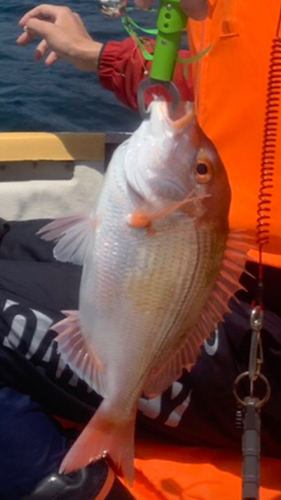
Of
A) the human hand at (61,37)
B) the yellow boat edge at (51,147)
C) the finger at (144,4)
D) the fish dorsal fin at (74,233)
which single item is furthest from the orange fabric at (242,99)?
the yellow boat edge at (51,147)

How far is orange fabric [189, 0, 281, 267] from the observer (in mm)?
1953

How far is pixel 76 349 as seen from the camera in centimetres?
151

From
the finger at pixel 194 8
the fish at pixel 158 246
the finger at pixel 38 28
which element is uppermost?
the finger at pixel 38 28

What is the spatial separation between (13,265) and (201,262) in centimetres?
86

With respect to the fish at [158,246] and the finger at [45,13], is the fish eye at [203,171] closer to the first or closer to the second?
the fish at [158,246]

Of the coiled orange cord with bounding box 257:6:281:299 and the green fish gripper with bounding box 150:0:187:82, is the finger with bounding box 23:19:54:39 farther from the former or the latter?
the green fish gripper with bounding box 150:0:187:82

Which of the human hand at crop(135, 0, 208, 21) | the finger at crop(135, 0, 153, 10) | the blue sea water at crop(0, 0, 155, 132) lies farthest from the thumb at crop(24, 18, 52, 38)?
the blue sea water at crop(0, 0, 155, 132)

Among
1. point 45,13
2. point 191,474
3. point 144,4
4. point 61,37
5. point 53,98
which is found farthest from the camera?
point 53,98

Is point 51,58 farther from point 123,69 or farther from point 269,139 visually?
point 269,139

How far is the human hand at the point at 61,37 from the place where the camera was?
9.46 feet

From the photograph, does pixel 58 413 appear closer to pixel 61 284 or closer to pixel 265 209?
pixel 61 284

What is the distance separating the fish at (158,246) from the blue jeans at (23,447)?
54 cm

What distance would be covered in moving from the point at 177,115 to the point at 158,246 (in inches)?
8.4

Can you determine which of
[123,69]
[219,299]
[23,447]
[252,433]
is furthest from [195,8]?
[123,69]
